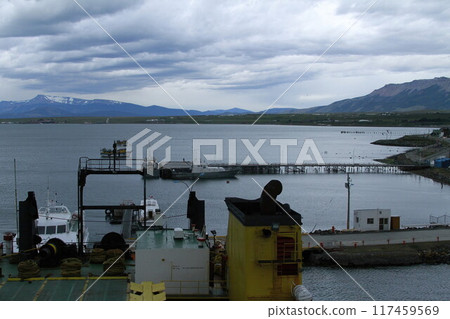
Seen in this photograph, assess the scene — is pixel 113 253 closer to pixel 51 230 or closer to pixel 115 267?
pixel 115 267

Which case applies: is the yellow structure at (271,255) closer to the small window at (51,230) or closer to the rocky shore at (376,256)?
the rocky shore at (376,256)

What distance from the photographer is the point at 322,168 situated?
9762 cm

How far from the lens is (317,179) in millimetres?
84375

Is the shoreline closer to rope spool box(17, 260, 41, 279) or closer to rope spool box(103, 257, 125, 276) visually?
rope spool box(103, 257, 125, 276)

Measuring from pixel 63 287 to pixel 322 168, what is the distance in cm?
8776

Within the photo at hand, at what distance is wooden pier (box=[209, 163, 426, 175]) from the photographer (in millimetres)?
91250

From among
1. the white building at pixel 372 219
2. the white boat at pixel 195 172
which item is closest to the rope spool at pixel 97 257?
the white building at pixel 372 219

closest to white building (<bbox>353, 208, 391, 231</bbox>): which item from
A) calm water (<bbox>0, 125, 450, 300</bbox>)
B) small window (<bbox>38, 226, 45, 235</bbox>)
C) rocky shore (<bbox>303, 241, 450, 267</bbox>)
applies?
rocky shore (<bbox>303, 241, 450, 267</bbox>)

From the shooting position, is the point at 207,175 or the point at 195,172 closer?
the point at 195,172

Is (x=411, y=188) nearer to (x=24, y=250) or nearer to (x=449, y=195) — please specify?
(x=449, y=195)

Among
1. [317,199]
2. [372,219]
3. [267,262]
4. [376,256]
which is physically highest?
[267,262]

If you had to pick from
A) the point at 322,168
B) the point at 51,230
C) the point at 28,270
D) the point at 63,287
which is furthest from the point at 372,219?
the point at 322,168

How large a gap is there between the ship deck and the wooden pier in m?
76.0

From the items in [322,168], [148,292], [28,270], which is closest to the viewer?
[148,292]
